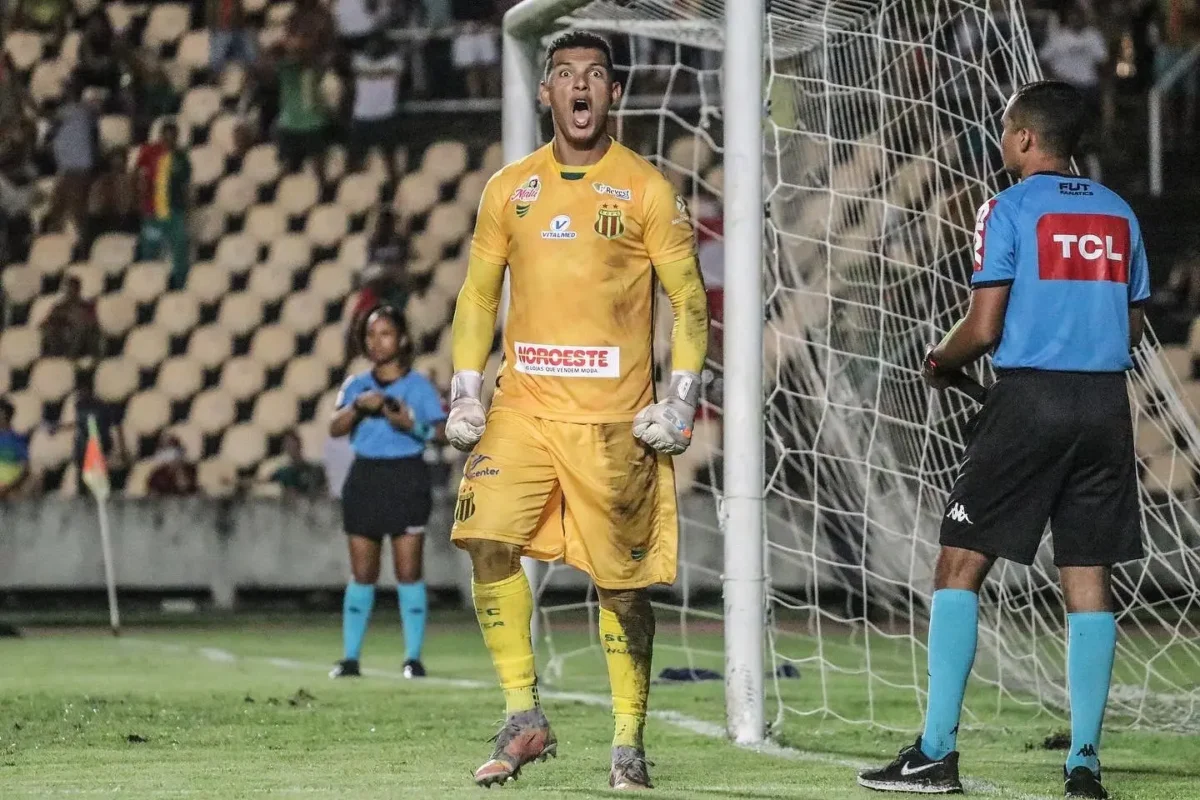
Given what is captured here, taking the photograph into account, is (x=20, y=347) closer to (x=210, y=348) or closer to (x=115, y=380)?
(x=115, y=380)

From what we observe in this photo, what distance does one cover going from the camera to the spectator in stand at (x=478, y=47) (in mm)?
19109

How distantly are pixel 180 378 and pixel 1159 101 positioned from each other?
914 centimetres

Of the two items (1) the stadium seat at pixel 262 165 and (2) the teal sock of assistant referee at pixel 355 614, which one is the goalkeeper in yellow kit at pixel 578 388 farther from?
(1) the stadium seat at pixel 262 165

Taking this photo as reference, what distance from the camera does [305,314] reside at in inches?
736

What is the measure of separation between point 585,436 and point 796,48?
3.59 m

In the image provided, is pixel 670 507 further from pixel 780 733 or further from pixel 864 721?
pixel 864 721

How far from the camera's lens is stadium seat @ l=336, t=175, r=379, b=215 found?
1914 centimetres

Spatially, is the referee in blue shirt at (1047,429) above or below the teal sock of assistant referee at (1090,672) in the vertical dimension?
above

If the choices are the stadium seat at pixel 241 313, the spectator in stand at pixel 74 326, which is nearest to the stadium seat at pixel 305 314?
the stadium seat at pixel 241 313

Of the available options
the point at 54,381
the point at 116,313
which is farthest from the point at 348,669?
the point at 116,313

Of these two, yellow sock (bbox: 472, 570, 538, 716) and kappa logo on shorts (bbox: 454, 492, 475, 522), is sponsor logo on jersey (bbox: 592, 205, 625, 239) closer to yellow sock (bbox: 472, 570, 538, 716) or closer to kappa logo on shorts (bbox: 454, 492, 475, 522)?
kappa logo on shorts (bbox: 454, 492, 475, 522)

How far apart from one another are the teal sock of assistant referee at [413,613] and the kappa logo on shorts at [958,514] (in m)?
4.96

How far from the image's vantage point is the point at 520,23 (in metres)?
8.54

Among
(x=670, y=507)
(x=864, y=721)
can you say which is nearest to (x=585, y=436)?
(x=670, y=507)
